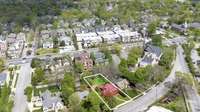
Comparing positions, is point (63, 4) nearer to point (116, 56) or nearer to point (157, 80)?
point (116, 56)

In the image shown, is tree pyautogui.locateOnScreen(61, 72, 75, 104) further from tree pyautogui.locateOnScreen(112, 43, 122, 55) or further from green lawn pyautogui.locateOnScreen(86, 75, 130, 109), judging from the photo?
tree pyautogui.locateOnScreen(112, 43, 122, 55)

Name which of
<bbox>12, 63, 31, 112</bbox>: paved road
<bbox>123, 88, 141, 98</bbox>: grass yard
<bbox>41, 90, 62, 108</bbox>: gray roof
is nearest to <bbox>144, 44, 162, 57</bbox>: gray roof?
<bbox>123, 88, 141, 98</bbox>: grass yard

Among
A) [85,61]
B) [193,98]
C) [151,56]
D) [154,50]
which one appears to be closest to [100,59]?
[85,61]

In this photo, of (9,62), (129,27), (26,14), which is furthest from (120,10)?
(9,62)

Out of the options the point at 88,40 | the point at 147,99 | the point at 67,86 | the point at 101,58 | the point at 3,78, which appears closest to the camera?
the point at 147,99

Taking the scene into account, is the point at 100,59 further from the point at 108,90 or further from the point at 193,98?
the point at 193,98

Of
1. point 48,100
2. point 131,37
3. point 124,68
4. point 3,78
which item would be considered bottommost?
point 48,100

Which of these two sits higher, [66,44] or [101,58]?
[66,44]
